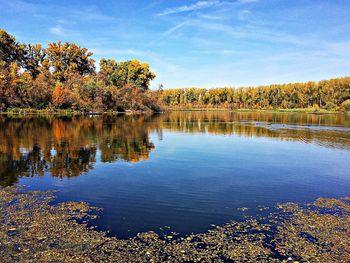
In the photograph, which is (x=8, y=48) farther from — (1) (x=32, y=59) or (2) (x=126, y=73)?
Result: (2) (x=126, y=73)

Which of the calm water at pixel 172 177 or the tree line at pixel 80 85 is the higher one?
the tree line at pixel 80 85

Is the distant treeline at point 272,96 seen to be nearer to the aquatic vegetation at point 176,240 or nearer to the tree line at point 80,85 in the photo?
the tree line at point 80,85

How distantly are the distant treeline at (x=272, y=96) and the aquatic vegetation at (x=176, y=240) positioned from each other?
131 metres

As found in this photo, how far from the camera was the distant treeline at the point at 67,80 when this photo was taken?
3241 inches

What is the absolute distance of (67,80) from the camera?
99750 mm

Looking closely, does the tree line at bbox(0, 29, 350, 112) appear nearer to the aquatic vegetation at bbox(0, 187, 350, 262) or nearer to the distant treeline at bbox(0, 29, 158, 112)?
the distant treeline at bbox(0, 29, 158, 112)

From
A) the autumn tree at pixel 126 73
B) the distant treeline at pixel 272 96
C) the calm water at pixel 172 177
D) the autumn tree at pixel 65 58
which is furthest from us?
the distant treeline at pixel 272 96

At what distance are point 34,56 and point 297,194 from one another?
108 meters

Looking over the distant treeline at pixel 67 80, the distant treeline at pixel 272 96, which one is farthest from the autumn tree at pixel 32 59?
the distant treeline at pixel 272 96

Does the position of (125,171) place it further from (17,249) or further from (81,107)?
(81,107)

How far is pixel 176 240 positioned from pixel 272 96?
550 ft

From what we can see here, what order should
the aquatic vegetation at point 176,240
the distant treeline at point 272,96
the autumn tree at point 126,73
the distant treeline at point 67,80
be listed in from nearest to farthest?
the aquatic vegetation at point 176,240 < the distant treeline at point 67,80 < the autumn tree at point 126,73 < the distant treeline at point 272,96

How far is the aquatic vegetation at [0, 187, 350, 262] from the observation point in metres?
7.84

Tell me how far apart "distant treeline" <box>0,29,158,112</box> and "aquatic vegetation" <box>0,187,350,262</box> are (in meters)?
76.9
